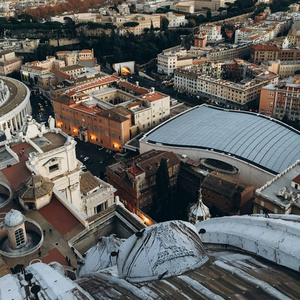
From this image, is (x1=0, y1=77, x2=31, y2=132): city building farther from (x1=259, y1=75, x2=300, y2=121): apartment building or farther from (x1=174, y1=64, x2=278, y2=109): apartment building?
(x1=259, y1=75, x2=300, y2=121): apartment building

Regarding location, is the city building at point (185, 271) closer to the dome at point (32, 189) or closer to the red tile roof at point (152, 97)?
the dome at point (32, 189)

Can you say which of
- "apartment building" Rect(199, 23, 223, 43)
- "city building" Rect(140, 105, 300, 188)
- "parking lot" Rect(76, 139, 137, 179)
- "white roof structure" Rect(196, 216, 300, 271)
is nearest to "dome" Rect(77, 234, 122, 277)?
"white roof structure" Rect(196, 216, 300, 271)

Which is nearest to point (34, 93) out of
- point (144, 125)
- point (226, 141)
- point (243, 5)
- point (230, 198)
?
point (144, 125)

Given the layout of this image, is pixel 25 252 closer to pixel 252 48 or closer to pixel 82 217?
pixel 82 217

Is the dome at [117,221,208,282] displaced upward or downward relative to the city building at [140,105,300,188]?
upward

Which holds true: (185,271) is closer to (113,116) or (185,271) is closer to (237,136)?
(237,136)

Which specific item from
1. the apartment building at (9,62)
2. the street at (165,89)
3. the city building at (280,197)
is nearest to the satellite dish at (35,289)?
the city building at (280,197)

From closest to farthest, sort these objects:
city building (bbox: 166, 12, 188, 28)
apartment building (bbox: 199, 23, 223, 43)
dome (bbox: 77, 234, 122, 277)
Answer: dome (bbox: 77, 234, 122, 277)
apartment building (bbox: 199, 23, 223, 43)
city building (bbox: 166, 12, 188, 28)
